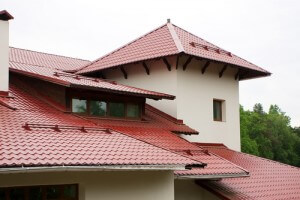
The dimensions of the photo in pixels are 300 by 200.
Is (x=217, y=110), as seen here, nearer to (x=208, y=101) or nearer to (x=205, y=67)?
Answer: (x=208, y=101)

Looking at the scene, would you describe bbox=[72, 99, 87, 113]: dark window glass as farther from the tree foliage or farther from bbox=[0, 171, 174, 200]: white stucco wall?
the tree foliage

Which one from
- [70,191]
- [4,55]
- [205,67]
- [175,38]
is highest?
[175,38]

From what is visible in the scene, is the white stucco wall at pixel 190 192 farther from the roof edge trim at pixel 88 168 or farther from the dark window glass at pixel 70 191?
the dark window glass at pixel 70 191

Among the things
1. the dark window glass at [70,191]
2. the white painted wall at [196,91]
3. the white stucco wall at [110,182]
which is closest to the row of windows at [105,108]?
the white painted wall at [196,91]

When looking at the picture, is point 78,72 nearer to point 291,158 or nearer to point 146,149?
point 146,149

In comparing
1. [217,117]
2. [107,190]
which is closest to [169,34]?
[217,117]

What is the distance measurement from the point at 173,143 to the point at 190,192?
5.44 ft

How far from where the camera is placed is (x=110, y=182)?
1069 cm

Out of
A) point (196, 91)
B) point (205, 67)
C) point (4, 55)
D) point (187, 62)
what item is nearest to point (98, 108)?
point (4, 55)

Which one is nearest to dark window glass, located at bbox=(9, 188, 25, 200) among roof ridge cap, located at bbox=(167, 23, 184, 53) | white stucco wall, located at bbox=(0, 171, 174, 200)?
white stucco wall, located at bbox=(0, 171, 174, 200)

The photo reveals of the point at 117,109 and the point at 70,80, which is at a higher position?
the point at 70,80

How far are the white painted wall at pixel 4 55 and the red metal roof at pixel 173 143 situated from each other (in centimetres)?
288

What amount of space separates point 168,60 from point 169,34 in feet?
6.47

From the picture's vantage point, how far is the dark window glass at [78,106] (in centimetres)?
1459
